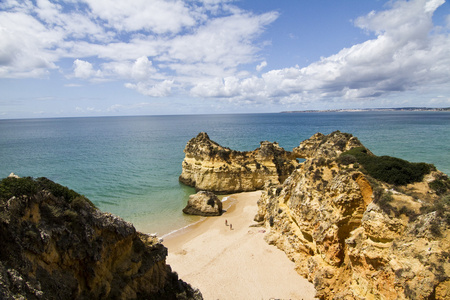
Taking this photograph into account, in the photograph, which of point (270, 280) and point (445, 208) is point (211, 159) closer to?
point (270, 280)

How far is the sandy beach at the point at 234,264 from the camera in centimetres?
1499

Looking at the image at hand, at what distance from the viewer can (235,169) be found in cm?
3500

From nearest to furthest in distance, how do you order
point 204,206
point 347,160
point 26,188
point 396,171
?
1. point 26,188
2. point 396,171
3. point 347,160
4. point 204,206

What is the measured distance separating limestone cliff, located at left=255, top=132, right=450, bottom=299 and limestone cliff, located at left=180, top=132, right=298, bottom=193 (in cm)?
1538

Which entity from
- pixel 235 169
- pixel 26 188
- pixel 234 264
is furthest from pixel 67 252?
pixel 235 169

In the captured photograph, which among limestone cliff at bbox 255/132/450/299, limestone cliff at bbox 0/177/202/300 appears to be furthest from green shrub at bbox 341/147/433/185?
limestone cliff at bbox 0/177/202/300

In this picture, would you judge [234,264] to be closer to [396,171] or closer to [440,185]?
[396,171]

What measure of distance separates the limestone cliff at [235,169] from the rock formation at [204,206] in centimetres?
632

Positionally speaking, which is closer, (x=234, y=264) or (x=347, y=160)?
(x=347, y=160)

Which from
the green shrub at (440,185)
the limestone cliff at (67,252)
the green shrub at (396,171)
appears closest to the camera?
the limestone cliff at (67,252)

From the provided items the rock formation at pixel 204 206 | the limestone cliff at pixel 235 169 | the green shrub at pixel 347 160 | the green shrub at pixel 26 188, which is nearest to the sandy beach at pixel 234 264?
the rock formation at pixel 204 206

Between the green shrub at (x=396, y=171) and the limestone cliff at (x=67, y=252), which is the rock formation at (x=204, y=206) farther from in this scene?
the limestone cliff at (x=67, y=252)

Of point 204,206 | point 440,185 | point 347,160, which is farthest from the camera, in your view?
point 204,206

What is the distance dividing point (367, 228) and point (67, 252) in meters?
11.7
